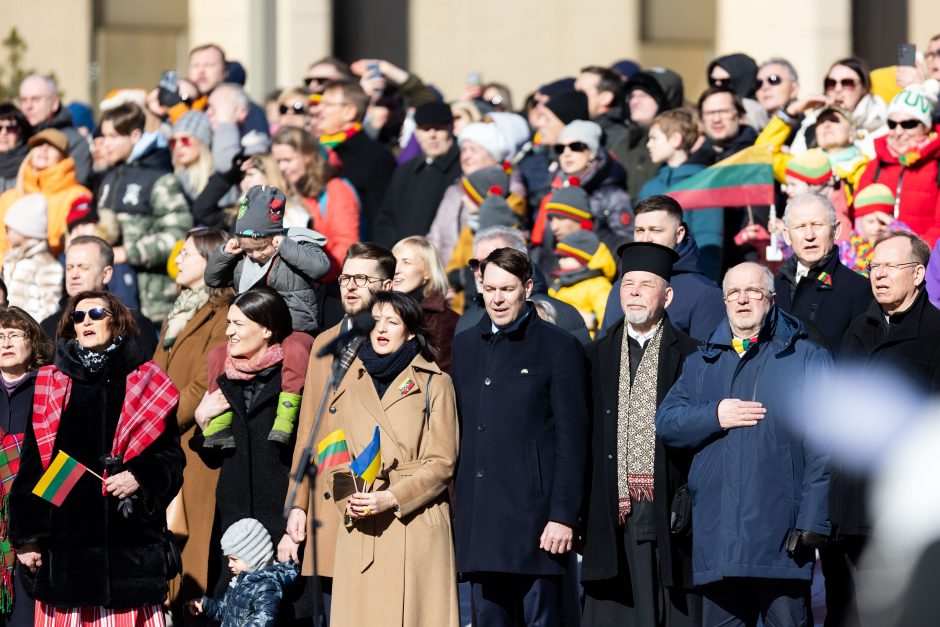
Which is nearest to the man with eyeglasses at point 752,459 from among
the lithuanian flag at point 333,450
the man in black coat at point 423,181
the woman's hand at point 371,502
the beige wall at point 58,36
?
the woman's hand at point 371,502

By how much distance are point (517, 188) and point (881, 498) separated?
5239mm

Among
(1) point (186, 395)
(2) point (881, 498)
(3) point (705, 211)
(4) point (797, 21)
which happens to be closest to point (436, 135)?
(3) point (705, 211)

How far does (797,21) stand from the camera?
19844mm

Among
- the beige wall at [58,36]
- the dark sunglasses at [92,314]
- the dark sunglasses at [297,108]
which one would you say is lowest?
the dark sunglasses at [92,314]

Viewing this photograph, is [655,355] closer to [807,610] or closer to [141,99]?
[807,610]

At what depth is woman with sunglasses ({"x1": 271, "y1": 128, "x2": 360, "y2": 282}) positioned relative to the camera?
12.7m

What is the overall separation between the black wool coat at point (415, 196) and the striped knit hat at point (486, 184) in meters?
0.67

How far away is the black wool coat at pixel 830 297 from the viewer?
9.66 metres

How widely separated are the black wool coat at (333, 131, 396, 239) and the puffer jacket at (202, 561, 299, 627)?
16.2 ft

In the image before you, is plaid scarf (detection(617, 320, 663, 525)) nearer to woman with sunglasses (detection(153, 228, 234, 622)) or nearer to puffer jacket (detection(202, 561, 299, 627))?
puffer jacket (detection(202, 561, 299, 627))

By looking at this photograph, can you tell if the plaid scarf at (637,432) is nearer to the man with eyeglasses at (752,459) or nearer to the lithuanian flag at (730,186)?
the man with eyeglasses at (752,459)

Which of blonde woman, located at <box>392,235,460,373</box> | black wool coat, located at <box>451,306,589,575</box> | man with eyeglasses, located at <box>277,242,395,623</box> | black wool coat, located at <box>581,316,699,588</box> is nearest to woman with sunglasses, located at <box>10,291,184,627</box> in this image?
man with eyeglasses, located at <box>277,242,395,623</box>

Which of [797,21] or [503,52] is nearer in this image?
[797,21]

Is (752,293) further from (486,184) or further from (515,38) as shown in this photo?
(515,38)
